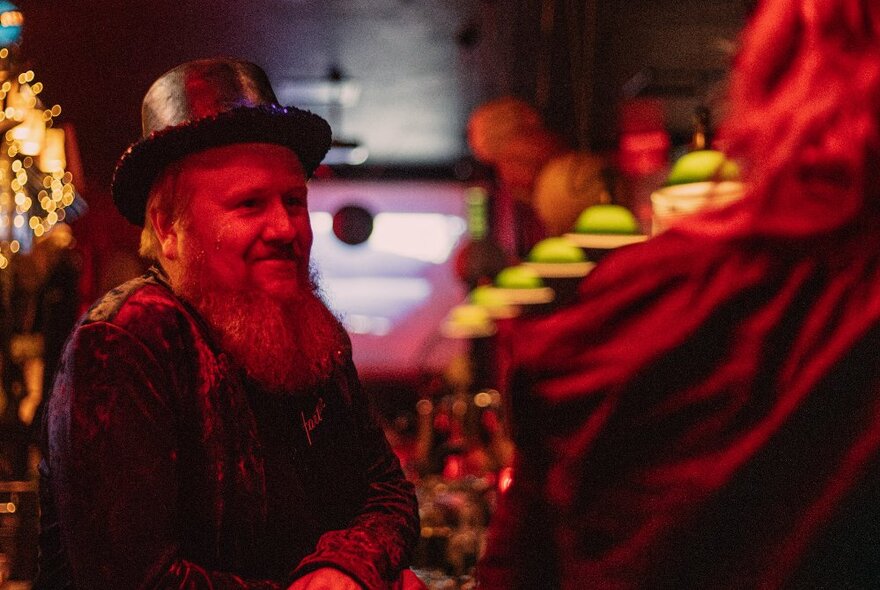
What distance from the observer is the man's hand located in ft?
5.91

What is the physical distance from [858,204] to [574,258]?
5.74m

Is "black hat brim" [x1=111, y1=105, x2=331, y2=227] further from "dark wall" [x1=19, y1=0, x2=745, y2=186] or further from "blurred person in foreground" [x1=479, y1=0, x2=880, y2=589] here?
"dark wall" [x1=19, y1=0, x2=745, y2=186]

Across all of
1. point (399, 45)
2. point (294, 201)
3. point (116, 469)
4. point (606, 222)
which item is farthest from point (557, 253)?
point (116, 469)

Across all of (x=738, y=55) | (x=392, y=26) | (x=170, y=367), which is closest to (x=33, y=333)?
(x=392, y=26)

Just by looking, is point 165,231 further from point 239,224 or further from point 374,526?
point 374,526

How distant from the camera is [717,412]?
1.09 m

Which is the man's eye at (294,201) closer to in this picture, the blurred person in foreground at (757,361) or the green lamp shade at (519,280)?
the blurred person in foreground at (757,361)

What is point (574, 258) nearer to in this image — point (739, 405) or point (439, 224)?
point (739, 405)

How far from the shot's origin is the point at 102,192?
42.8 feet

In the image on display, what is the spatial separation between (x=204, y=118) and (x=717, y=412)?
1.30 m

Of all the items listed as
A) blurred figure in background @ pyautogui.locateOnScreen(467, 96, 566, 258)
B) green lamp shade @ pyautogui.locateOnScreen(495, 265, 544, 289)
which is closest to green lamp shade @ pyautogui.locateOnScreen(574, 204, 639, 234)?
blurred figure in background @ pyautogui.locateOnScreen(467, 96, 566, 258)

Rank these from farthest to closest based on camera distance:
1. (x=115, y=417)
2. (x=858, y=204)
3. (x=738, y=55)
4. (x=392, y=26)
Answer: (x=392, y=26), (x=115, y=417), (x=738, y=55), (x=858, y=204)

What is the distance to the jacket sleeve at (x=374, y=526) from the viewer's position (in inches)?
73.5

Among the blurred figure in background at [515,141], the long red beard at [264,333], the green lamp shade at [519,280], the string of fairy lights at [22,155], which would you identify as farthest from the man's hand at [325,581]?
the green lamp shade at [519,280]
